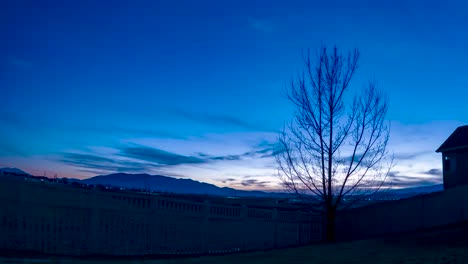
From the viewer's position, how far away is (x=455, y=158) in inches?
1070

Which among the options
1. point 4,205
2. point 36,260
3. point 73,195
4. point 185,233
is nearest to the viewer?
point 36,260

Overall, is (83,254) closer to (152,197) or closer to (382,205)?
(152,197)

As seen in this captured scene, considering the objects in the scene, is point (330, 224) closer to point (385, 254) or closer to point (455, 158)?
point (385, 254)

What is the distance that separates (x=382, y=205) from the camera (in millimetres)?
21250

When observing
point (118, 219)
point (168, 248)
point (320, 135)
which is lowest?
point (168, 248)

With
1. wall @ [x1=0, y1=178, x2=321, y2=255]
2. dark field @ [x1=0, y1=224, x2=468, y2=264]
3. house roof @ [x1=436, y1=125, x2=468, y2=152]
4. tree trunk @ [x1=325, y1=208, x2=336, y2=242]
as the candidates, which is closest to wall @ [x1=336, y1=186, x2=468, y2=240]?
tree trunk @ [x1=325, y1=208, x2=336, y2=242]

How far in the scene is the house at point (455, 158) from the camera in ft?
86.7

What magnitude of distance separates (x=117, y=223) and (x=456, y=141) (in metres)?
21.4

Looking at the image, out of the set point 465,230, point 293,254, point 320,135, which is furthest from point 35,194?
point 465,230

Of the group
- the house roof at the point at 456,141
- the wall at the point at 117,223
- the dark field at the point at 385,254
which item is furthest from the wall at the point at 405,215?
the house roof at the point at 456,141

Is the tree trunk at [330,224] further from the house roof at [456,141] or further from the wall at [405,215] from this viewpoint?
the house roof at [456,141]

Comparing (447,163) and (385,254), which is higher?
(447,163)

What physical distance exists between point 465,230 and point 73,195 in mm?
11039

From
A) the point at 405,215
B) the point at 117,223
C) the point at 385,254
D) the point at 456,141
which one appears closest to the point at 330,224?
the point at 405,215
